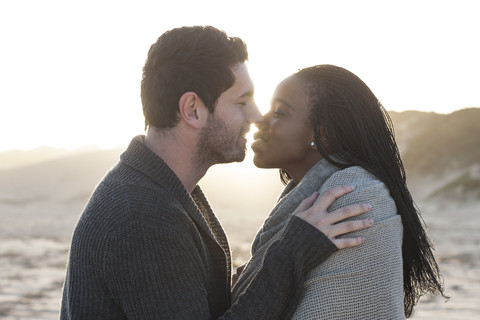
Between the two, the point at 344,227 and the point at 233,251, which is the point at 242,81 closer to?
the point at 344,227

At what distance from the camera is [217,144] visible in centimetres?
299

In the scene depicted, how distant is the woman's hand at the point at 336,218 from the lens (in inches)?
101

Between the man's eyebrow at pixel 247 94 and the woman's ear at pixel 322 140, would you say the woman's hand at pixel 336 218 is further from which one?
the man's eyebrow at pixel 247 94

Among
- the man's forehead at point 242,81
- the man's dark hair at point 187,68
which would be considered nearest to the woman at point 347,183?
the man's forehead at point 242,81

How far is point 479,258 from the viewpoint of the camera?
12.5 m

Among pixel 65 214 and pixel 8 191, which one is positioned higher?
pixel 8 191

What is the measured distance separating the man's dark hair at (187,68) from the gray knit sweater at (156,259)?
0.28 meters

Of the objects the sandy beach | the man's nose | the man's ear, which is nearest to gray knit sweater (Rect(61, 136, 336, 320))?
the man's ear

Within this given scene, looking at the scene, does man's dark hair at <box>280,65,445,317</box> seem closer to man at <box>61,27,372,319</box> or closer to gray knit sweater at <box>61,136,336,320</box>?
man at <box>61,27,372,319</box>

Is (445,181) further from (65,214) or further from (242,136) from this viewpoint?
(242,136)

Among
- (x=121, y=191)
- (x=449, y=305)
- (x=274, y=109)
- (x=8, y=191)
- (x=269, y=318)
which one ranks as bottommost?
(x=449, y=305)

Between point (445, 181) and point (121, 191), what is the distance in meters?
28.6

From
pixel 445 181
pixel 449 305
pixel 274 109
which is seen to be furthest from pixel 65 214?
pixel 274 109

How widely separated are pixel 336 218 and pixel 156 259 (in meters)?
0.75
